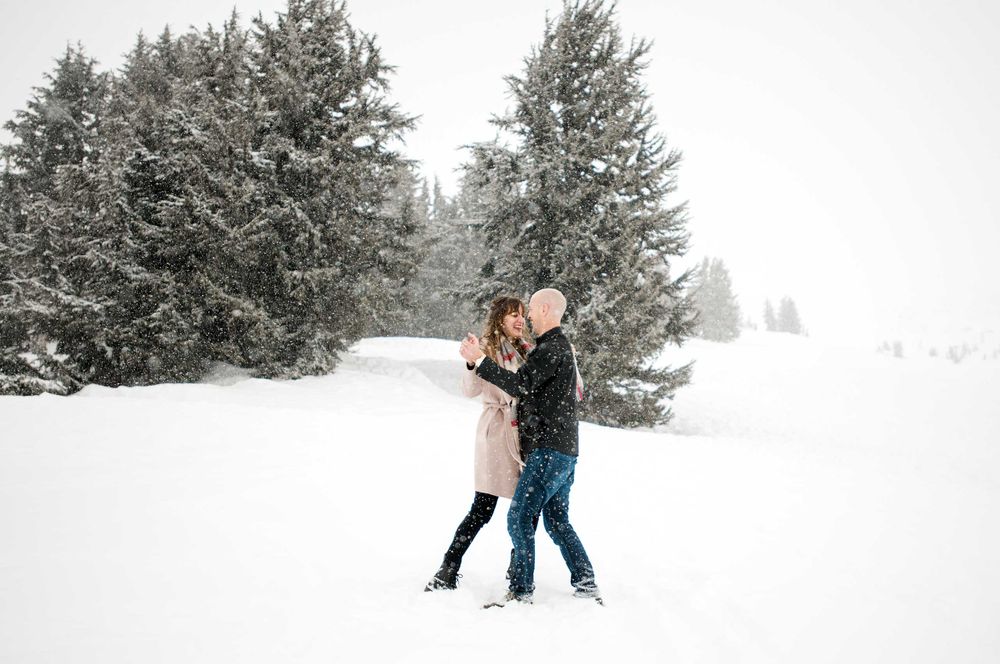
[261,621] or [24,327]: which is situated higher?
[24,327]

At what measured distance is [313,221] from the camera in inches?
524

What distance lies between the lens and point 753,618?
145 inches

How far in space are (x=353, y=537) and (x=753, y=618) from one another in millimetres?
3431

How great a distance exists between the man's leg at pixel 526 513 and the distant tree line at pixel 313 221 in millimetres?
9188

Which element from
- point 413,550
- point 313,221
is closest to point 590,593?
point 413,550

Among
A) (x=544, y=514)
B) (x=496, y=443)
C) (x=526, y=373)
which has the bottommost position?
(x=544, y=514)

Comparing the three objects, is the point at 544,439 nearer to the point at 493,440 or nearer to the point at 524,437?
the point at 524,437

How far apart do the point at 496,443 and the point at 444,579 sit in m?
1.08

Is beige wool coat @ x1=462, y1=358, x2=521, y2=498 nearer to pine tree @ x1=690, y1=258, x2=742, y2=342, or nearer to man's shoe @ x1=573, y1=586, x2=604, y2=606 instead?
man's shoe @ x1=573, y1=586, x2=604, y2=606

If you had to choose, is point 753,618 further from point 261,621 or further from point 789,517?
point 261,621

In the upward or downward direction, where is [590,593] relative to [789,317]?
downward

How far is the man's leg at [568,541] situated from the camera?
3.87 meters

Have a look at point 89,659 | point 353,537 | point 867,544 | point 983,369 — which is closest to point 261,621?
point 89,659

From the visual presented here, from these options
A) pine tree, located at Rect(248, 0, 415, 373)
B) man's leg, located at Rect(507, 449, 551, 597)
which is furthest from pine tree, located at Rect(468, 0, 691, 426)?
man's leg, located at Rect(507, 449, 551, 597)
